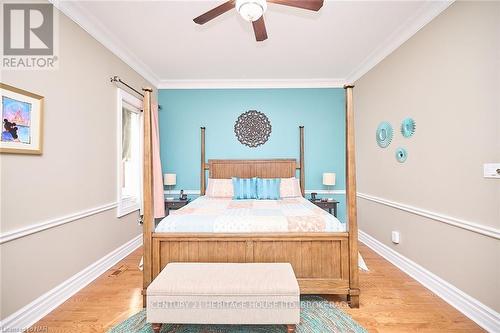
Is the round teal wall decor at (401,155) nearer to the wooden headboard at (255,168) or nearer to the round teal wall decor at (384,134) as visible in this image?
the round teal wall decor at (384,134)

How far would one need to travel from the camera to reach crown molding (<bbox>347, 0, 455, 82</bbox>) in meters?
2.37

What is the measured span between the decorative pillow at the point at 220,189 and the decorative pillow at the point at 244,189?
0.14 metres

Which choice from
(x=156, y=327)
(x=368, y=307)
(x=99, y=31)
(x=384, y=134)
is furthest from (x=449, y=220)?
(x=99, y=31)

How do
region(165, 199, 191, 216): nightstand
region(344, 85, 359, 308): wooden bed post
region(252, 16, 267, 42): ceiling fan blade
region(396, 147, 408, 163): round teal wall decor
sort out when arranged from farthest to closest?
region(165, 199, 191, 216): nightstand < region(396, 147, 408, 163): round teal wall decor < region(344, 85, 359, 308): wooden bed post < region(252, 16, 267, 42): ceiling fan blade

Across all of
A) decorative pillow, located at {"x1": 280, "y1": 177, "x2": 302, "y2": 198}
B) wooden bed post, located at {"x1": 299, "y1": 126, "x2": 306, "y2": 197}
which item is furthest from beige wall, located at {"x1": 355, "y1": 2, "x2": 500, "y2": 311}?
wooden bed post, located at {"x1": 299, "y1": 126, "x2": 306, "y2": 197}

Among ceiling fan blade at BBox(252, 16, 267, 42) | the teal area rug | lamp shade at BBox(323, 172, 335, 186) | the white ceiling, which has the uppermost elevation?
the white ceiling

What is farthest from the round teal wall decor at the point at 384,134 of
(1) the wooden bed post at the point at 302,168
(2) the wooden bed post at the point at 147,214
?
(2) the wooden bed post at the point at 147,214

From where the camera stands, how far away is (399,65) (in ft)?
9.86

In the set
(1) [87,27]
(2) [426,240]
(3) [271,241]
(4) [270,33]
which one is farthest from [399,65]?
(1) [87,27]

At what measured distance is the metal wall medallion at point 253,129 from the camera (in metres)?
4.52

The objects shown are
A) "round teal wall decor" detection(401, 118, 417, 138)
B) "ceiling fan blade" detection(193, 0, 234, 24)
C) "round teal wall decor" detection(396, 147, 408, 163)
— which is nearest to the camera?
"ceiling fan blade" detection(193, 0, 234, 24)

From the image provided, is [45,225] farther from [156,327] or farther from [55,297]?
[156,327]

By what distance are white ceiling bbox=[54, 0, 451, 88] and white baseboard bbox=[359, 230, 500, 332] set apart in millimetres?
2550

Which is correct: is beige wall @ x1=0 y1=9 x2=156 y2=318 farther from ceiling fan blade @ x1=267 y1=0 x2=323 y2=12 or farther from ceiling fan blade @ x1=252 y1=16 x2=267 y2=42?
ceiling fan blade @ x1=267 y1=0 x2=323 y2=12
